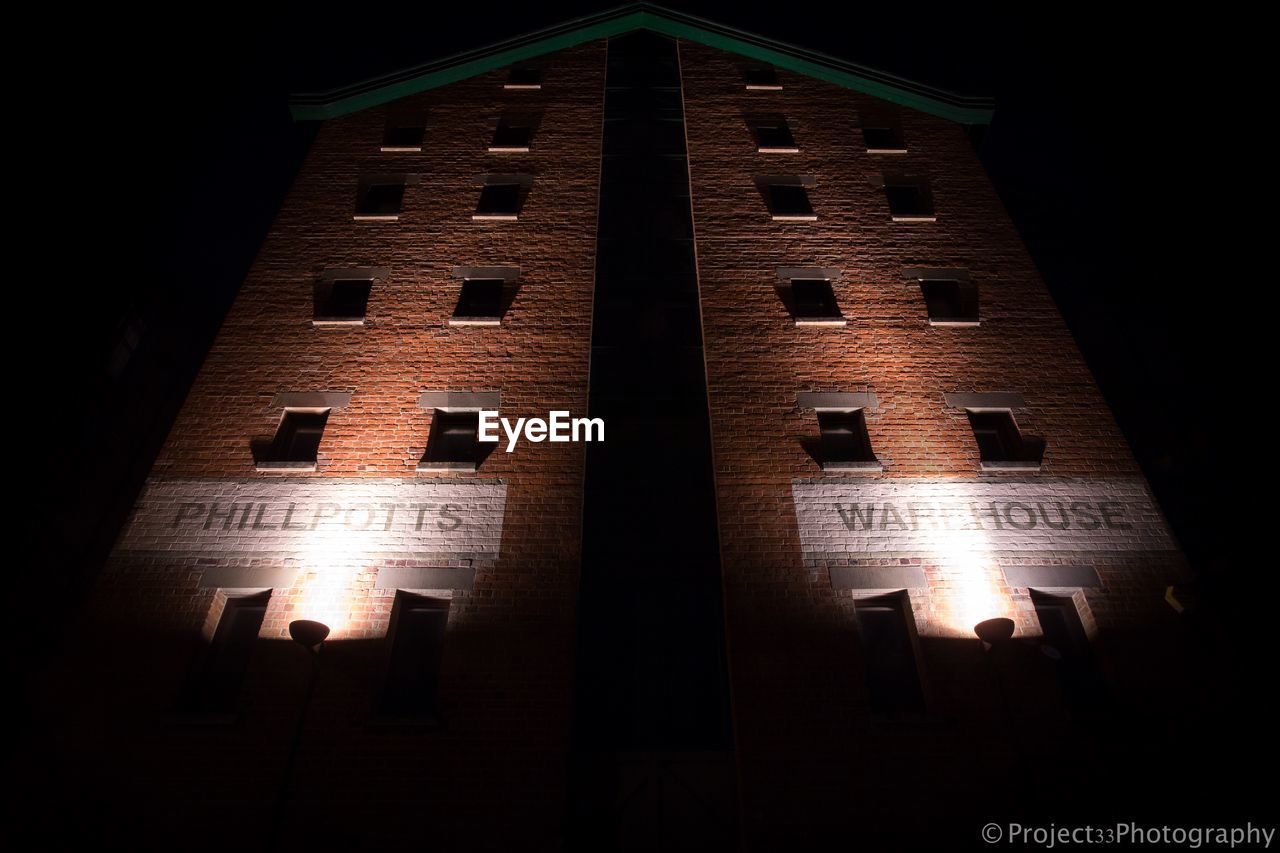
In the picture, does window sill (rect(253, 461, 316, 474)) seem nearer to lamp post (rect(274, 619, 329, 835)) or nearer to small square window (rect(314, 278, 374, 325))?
lamp post (rect(274, 619, 329, 835))

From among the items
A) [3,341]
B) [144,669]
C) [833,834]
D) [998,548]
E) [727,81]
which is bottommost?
[833,834]

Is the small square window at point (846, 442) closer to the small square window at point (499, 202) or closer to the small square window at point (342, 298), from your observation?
the small square window at point (499, 202)

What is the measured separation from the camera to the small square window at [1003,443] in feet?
32.6

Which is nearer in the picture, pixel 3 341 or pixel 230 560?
pixel 230 560

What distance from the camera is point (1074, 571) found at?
29.4 feet

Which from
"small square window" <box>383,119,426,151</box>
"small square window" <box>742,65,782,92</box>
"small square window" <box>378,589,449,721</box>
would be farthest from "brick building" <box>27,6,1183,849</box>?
"small square window" <box>742,65,782,92</box>

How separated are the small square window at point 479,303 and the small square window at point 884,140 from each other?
31.9 ft

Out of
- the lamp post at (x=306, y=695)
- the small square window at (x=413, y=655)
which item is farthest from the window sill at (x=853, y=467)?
the lamp post at (x=306, y=695)

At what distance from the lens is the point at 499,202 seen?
13.6 m

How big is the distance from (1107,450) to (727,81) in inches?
500

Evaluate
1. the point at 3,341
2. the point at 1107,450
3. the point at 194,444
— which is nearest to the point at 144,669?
the point at 194,444

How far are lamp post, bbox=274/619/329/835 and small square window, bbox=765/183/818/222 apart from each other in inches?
450

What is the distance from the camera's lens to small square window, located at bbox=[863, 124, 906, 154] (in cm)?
1484

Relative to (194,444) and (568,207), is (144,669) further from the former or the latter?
(568,207)
